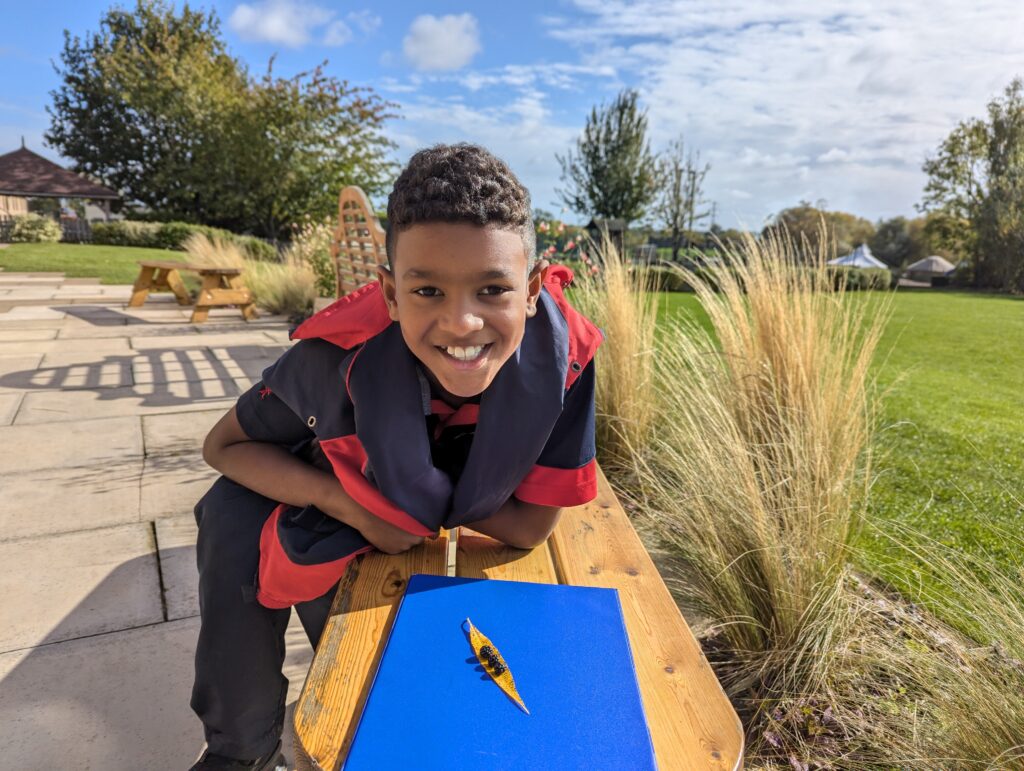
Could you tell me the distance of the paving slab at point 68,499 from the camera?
103 inches

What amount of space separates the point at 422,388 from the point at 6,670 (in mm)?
1658

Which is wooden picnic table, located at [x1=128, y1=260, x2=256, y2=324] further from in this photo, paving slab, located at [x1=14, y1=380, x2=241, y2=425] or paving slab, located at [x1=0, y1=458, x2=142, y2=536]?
paving slab, located at [x1=0, y1=458, x2=142, y2=536]

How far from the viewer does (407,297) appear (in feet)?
3.56

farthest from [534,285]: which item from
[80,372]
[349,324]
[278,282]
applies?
[278,282]

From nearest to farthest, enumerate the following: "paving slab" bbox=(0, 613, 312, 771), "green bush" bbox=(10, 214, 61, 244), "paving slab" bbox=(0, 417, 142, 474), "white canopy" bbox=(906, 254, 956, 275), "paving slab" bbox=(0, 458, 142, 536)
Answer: "paving slab" bbox=(0, 613, 312, 771), "paving slab" bbox=(0, 458, 142, 536), "paving slab" bbox=(0, 417, 142, 474), "green bush" bbox=(10, 214, 61, 244), "white canopy" bbox=(906, 254, 956, 275)

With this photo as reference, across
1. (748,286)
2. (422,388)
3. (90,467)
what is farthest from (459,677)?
(90,467)

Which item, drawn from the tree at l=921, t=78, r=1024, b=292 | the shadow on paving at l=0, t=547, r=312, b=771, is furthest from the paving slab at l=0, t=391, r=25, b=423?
the tree at l=921, t=78, r=1024, b=292

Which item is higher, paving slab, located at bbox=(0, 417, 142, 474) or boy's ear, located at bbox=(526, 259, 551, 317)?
boy's ear, located at bbox=(526, 259, 551, 317)

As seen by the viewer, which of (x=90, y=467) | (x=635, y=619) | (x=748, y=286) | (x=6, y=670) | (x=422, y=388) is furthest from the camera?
(x=90, y=467)

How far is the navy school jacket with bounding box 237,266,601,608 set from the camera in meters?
1.13

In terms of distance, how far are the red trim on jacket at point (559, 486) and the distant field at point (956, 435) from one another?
121 centimetres

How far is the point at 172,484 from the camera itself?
3.08 m

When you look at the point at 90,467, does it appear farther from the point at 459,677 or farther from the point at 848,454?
the point at 848,454

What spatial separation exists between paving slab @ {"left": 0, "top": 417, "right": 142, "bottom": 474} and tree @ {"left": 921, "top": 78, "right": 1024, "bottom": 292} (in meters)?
15.7
